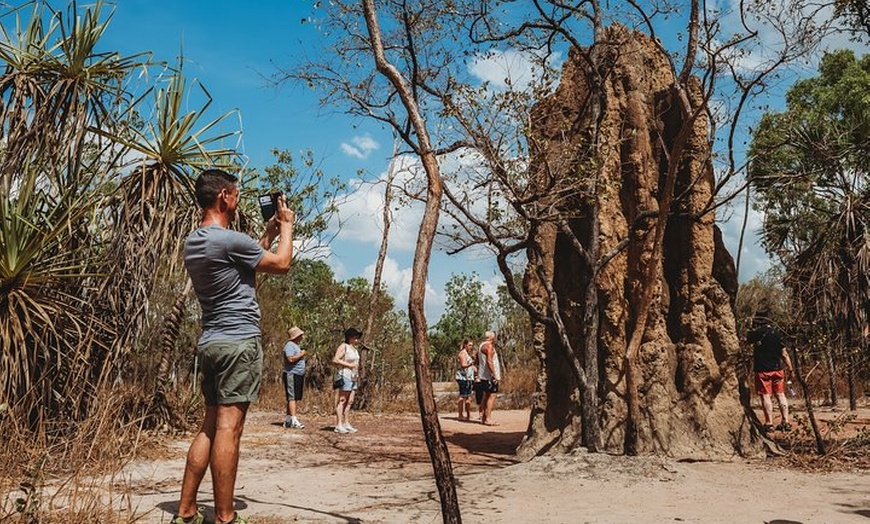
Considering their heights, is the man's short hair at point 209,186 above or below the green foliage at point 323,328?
below

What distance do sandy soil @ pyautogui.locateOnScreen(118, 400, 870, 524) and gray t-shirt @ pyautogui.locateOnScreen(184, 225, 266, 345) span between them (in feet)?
3.57

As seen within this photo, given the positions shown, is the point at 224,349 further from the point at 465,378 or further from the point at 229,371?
the point at 465,378

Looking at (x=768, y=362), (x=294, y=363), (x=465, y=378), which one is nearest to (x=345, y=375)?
(x=294, y=363)

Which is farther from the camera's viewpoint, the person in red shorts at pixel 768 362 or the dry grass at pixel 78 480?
the person in red shorts at pixel 768 362

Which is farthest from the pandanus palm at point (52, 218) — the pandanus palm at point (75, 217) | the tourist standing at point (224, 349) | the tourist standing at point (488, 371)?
the tourist standing at point (488, 371)

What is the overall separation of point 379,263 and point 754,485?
527 inches

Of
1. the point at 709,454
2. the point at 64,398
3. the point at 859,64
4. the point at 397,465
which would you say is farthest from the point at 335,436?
the point at 859,64

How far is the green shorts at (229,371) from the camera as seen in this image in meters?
4.29

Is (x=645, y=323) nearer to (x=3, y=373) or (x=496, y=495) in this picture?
(x=496, y=495)

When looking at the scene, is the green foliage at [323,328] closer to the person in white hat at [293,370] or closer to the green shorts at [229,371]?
the person in white hat at [293,370]

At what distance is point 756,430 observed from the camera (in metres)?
9.09

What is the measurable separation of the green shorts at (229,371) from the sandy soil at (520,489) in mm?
778

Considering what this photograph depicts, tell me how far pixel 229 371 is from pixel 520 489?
11.6 ft

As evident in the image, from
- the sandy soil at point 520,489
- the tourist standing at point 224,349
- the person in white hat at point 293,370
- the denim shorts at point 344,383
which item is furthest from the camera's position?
the person in white hat at point 293,370
